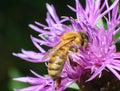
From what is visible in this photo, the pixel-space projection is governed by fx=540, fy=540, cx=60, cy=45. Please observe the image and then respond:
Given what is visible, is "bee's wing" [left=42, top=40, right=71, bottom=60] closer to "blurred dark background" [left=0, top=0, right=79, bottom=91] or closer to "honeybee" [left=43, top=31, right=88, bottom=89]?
"honeybee" [left=43, top=31, right=88, bottom=89]

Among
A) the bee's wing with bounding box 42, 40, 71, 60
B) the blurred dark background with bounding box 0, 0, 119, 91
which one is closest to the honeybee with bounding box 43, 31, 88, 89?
the bee's wing with bounding box 42, 40, 71, 60

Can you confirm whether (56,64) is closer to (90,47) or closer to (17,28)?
(90,47)

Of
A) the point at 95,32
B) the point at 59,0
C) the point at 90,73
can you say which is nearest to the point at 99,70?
the point at 90,73

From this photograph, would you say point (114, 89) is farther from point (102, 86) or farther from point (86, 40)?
point (86, 40)

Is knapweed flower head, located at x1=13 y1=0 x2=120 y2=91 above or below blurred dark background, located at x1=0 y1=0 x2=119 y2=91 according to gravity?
below

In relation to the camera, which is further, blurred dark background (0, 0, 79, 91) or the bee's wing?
blurred dark background (0, 0, 79, 91)

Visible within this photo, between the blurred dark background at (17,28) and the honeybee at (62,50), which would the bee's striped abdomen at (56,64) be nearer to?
the honeybee at (62,50)
